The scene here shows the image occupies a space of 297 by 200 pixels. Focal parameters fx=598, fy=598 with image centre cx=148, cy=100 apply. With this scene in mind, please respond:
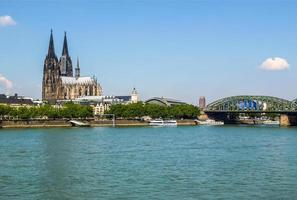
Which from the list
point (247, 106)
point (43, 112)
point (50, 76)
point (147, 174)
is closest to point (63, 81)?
point (50, 76)

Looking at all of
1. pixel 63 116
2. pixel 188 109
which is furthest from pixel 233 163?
pixel 188 109

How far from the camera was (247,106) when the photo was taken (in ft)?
426

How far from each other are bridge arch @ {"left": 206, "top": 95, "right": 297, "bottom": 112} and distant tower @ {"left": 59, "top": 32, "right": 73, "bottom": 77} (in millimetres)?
45442

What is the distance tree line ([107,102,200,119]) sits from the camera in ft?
380

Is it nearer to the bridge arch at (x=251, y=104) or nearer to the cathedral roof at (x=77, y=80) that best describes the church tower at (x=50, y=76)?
the cathedral roof at (x=77, y=80)

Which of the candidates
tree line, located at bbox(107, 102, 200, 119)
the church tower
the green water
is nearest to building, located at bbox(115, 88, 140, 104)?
the church tower

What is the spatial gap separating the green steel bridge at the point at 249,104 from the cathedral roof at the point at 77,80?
138ft

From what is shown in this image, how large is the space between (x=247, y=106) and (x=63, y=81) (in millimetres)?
54494

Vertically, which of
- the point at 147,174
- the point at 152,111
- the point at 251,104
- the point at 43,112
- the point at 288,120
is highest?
the point at 251,104

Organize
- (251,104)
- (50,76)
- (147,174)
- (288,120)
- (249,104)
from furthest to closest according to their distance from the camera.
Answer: (50,76)
(249,104)
(251,104)
(288,120)
(147,174)

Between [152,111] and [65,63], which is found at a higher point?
[65,63]

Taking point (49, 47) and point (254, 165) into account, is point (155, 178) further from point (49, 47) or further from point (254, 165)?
point (49, 47)

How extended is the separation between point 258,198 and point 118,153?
1876cm

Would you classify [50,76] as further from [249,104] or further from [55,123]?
[55,123]
